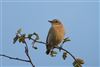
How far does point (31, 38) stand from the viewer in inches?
77.3

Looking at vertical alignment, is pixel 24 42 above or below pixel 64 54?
above

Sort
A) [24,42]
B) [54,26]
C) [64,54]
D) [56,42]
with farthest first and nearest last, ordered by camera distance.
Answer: [54,26]
[56,42]
[64,54]
[24,42]

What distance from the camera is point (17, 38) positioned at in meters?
2.03

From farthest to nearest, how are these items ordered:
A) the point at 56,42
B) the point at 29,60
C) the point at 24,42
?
the point at 56,42
the point at 24,42
the point at 29,60

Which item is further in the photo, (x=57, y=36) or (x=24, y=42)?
(x=57, y=36)

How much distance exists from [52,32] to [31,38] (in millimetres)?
2519

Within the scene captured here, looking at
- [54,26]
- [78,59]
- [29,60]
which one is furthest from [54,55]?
[54,26]

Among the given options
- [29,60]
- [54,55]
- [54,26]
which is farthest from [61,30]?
[29,60]

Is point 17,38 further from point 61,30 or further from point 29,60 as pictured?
point 61,30

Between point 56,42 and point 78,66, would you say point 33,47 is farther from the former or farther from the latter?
point 56,42

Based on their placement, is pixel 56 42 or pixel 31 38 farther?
pixel 56 42

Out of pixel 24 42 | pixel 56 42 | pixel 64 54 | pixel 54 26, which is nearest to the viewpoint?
pixel 24 42

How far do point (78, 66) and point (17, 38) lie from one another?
1.90 feet

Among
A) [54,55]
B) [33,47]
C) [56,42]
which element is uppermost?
[33,47]
